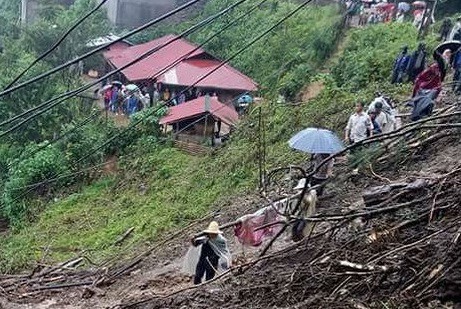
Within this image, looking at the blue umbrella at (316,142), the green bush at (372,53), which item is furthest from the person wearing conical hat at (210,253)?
the green bush at (372,53)

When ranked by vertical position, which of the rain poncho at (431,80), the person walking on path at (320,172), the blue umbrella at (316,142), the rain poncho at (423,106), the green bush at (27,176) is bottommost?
the green bush at (27,176)

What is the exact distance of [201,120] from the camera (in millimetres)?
20656

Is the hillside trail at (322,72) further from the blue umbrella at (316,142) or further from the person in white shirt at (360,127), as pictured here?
the blue umbrella at (316,142)

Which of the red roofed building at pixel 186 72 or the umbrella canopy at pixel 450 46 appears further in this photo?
the red roofed building at pixel 186 72

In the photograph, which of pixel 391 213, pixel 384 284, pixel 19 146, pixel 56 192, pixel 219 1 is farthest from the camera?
pixel 219 1

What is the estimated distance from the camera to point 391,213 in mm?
6906

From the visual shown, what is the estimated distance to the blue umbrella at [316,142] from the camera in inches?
348

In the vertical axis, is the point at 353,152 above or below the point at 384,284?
below

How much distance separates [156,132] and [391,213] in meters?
15.1

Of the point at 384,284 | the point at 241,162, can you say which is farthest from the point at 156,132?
the point at 384,284

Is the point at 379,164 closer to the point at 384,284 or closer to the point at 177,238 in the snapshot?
the point at 177,238

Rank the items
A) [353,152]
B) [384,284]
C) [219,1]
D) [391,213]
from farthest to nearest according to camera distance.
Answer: [219,1] → [353,152] → [391,213] → [384,284]

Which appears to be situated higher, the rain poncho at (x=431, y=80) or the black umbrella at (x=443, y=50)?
the black umbrella at (x=443, y=50)

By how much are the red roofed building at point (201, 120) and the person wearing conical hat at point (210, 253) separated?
1249 cm
